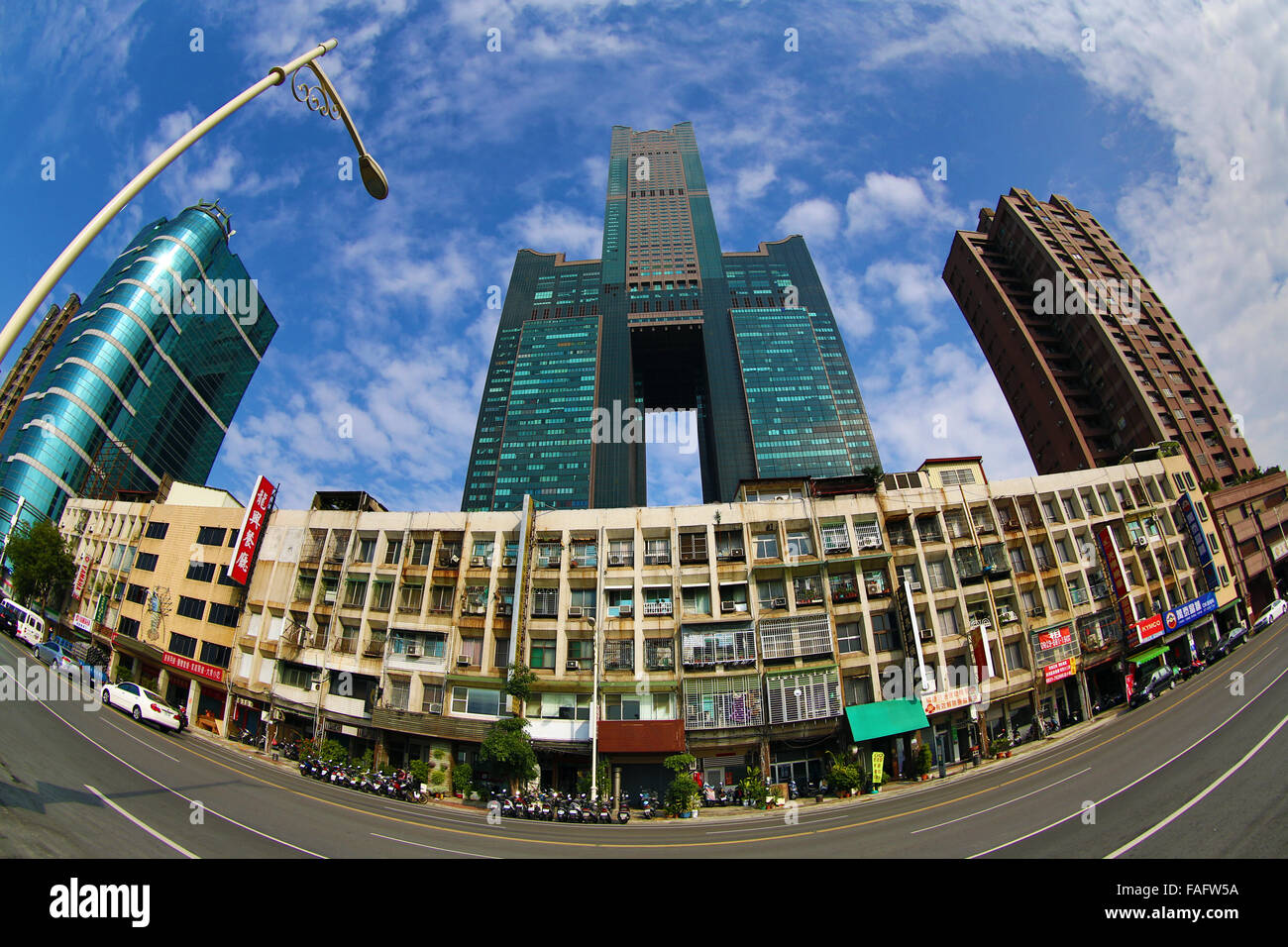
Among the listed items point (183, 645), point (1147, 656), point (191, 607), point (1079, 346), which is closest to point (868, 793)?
point (1147, 656)

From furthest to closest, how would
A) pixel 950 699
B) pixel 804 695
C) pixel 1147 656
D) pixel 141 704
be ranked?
pixel 1147 656, pixel 950 699, pixel 804 695, pixel 141 704

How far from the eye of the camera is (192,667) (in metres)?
34.7

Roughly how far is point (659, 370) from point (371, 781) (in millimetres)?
154088

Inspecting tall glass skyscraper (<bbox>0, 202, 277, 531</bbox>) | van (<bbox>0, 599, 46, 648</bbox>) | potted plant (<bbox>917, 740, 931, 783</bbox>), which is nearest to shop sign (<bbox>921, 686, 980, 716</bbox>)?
potted plant (<bbox>917, 740, 931, 783</bbox>)

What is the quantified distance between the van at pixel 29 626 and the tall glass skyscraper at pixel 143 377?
80.1 ft

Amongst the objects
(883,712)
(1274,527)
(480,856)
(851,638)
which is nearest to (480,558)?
(480,856)

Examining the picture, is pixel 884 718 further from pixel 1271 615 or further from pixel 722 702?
pixel 1271 615

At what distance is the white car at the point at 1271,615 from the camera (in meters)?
40.8

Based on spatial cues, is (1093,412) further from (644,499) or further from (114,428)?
(114,428)

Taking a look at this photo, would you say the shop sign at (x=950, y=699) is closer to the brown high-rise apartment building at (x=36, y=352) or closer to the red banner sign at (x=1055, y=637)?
the red banner sign at (x=1055, y=637)

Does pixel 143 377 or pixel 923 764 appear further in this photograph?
pixel 143 377

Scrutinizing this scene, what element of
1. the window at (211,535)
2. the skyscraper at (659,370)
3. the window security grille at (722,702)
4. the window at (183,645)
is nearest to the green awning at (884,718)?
the window security grille at (722,702)

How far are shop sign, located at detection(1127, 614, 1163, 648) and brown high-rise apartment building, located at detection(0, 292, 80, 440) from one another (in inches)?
6472

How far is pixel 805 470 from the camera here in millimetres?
125625
